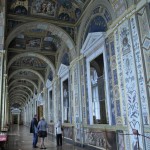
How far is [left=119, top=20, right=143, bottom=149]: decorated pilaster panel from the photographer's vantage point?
19.3 feet

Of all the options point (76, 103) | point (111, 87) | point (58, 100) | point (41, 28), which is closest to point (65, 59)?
point (41, 28)

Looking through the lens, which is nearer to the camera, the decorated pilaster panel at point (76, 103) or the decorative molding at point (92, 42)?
the decorative molding at point (92, 42)

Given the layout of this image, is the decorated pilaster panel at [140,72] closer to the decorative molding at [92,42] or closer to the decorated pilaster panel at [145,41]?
the decorated pilaster panel at [145,41]

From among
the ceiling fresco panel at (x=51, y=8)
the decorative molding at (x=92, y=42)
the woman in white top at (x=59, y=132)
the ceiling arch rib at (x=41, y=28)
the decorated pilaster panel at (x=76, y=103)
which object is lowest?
the woman in white top at (x=59, y=132)

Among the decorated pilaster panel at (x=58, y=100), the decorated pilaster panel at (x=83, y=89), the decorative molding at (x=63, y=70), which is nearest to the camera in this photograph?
the decorated pilaster panel at (x=83, y=89)

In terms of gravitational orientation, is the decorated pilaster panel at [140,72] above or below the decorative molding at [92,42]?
below

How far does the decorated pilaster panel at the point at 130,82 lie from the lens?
231 inches

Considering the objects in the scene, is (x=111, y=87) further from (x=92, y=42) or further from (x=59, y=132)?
(x=59, y=132)

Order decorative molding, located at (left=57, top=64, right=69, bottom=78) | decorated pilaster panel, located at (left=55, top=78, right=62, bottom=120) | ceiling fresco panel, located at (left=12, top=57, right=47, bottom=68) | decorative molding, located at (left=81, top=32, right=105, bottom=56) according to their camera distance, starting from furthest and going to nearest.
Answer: ceiling fresco panel, located at (left=12, top=57, right=47, bottom=68), decorated pilaster panel, located at (left=55, top=78, right=62, bottom=120), decorative molding, located at (left=57, top=64, right=69, bottom=78), decorative molding, located at (left=81, top=32, right=105, bottom=56)

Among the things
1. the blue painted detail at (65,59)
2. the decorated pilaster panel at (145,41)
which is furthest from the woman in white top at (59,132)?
the decorated pilaster panel at (145,41)

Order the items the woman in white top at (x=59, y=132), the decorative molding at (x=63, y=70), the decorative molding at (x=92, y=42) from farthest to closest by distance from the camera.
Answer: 1. the decorative molding at (x=63, y=70)
2. the woman in white top at (x=59, y=132)
3. the decorative molding at (x=92, y=42)

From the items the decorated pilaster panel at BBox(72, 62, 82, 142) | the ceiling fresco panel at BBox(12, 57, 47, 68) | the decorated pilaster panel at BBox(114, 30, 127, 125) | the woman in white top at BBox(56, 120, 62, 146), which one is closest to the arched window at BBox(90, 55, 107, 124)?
the decorated pilaster panel at BBox(72, 62, 82, 142)

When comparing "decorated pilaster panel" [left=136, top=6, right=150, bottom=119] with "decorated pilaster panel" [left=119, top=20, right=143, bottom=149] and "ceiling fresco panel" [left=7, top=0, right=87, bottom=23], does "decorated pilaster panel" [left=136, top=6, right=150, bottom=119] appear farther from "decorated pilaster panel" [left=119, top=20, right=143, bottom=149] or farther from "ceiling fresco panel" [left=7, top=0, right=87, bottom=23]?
"ceiling fresco panel" [left=7, top=0, right=87, bottom=23]

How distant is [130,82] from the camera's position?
6250mm
